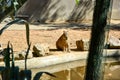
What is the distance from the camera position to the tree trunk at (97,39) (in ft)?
9.19

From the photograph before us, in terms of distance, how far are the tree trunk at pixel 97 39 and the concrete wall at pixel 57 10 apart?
12578 mm

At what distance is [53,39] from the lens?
34.2ft

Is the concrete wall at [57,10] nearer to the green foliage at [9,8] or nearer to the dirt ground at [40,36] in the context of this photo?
the dirt ground at [40,36]

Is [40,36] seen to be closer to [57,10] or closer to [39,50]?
[39,50]

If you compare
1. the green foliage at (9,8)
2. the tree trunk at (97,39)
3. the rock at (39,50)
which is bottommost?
the rock at (39,50)

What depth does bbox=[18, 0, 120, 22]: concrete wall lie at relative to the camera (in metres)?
15.4

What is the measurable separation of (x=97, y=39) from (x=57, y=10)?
12828 millimetres

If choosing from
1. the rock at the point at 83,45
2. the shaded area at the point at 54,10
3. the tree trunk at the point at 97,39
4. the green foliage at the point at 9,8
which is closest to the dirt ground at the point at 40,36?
the rock at the point at 83,45

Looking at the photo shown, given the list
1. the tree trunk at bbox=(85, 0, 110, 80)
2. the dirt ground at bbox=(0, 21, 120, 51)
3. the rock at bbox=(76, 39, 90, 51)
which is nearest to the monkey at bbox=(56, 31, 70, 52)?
the rock at bbox=(76, 39, 90, 51)

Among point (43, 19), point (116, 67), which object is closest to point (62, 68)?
point (116, 67)

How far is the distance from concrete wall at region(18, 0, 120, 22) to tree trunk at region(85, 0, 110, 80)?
41.3ft

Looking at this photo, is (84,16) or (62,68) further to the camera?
(84,16)

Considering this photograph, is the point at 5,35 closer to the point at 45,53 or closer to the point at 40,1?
the point at 45,53

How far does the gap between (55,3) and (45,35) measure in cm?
454
